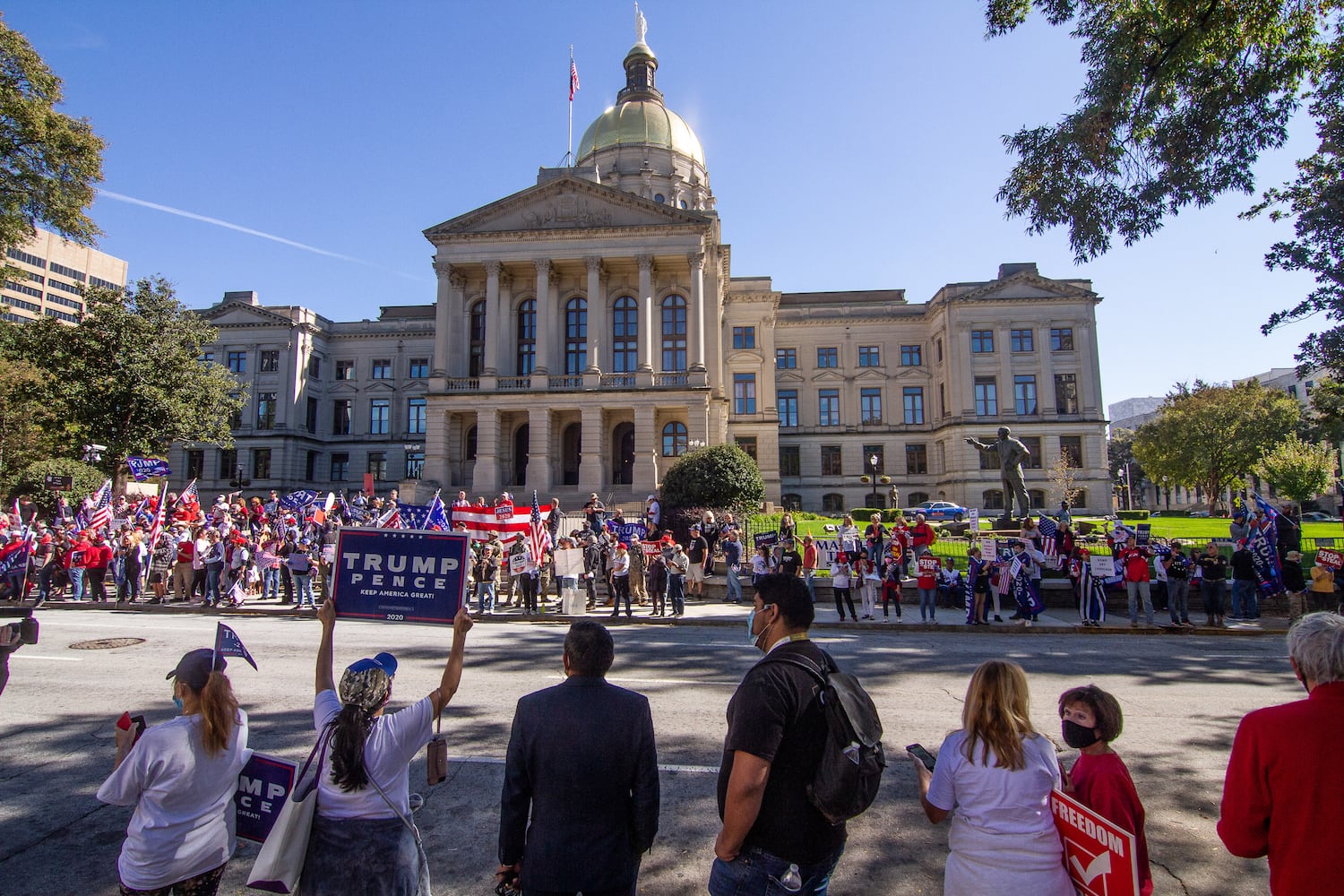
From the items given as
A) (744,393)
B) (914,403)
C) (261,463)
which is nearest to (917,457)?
(914,403)

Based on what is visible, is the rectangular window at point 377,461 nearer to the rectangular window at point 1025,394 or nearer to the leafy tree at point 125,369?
the leafy tree at point 125,369

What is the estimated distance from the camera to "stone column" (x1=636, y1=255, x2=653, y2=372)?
41.5 metres

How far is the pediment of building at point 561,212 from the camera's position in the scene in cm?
4241

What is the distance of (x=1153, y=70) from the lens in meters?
10.6

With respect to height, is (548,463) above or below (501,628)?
above

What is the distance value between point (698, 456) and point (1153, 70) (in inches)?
871

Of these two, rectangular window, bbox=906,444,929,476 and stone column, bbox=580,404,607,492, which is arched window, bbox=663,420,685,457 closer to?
stone column, bbox=580,404,607,492

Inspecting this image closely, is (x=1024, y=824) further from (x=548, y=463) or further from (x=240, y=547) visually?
(x=548, y=463)

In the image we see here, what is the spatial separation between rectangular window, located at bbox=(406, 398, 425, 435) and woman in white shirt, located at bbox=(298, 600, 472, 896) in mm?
58157

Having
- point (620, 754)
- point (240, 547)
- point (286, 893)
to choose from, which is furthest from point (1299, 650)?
point (240, 547)

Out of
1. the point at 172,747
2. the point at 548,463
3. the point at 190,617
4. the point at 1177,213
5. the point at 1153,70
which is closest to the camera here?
the point at 172,747

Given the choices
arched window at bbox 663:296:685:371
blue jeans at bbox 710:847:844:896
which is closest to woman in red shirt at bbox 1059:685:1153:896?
blue jeans at bbox 710:847:844:896

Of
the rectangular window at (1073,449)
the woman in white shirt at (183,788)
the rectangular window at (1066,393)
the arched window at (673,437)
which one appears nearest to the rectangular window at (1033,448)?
the rectangular window at (1073,449)

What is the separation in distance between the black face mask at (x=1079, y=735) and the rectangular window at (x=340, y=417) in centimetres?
6344
